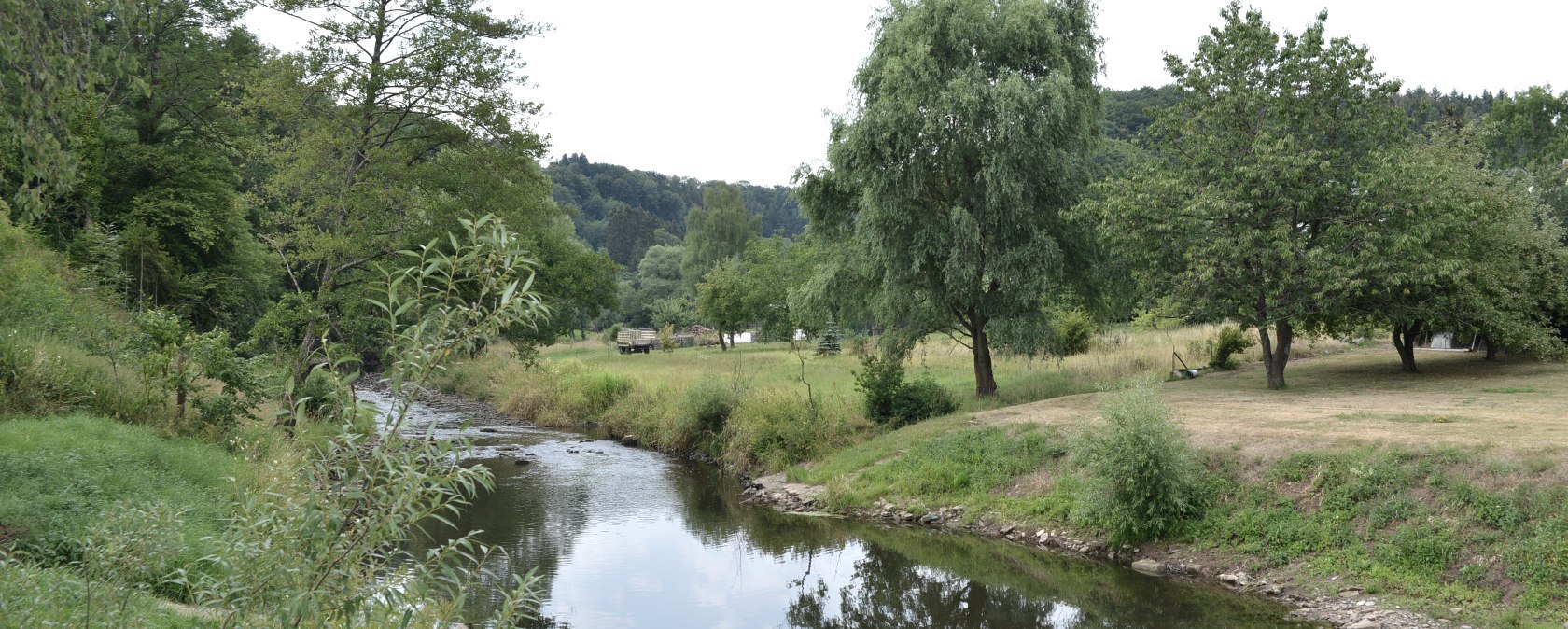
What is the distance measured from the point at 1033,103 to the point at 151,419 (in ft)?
55.5

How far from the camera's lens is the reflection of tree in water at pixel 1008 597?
37.6 feet

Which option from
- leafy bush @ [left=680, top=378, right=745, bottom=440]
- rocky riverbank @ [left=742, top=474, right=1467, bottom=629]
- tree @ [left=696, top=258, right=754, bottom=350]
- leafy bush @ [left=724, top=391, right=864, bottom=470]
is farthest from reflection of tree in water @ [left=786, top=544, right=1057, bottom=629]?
tree @ [left=696, top=258, right=754, bottom=350]

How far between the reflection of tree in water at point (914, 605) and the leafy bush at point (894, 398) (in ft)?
24.6

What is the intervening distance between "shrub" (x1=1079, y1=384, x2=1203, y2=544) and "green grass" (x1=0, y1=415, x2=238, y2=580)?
36.9ft

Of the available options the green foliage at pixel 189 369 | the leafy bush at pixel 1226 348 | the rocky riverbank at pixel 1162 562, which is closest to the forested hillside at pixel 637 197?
the leafy bush at pixel 1226 348

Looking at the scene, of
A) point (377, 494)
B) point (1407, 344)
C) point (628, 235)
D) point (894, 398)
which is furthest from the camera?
point (628, 235)

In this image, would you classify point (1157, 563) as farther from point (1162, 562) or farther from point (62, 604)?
point (62, 604)

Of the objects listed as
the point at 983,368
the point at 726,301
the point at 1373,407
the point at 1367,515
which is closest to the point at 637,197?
the point at 726,301

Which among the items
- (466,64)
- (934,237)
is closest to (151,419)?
(466,64)

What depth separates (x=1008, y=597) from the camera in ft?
41.0

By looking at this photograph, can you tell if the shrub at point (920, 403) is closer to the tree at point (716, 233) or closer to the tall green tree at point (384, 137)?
the tall green tree at point (384, 137)

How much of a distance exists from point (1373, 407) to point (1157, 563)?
6.92m

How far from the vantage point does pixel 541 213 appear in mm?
22125

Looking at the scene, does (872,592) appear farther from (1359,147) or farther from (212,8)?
(212,8)
